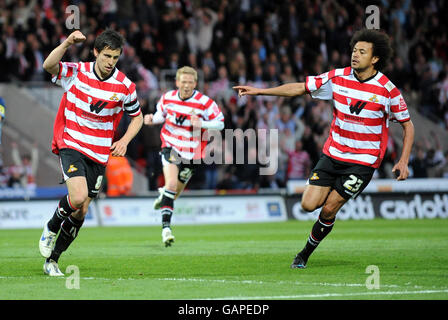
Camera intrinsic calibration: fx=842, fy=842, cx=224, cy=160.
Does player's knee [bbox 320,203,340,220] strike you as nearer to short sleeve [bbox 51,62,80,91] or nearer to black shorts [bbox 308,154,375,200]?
black shorts [bbox 308,154,375,200]

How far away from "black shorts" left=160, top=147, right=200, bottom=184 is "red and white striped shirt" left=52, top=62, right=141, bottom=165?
14.6ft

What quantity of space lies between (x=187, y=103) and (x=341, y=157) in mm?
4836

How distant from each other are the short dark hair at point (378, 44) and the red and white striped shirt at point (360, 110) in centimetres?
17

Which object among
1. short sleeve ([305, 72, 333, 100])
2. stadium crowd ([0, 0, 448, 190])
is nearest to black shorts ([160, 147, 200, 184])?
short sleeve ([305, 72, 333, 100])

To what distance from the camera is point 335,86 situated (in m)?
10.0

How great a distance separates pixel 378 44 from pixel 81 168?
148 inches

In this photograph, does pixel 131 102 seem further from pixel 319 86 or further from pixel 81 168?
pixel 319 86

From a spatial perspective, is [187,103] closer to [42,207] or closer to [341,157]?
[341,157]

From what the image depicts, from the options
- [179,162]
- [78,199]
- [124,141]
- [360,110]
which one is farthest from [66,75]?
[179,162]

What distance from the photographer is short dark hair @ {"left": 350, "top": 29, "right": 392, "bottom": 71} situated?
392 inches

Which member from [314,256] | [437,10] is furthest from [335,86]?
[437,10]

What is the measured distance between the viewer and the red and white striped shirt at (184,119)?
1413cm

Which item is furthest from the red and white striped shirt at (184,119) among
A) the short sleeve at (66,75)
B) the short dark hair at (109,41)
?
the short dark hair at (109,41)

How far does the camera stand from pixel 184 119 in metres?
14.2
